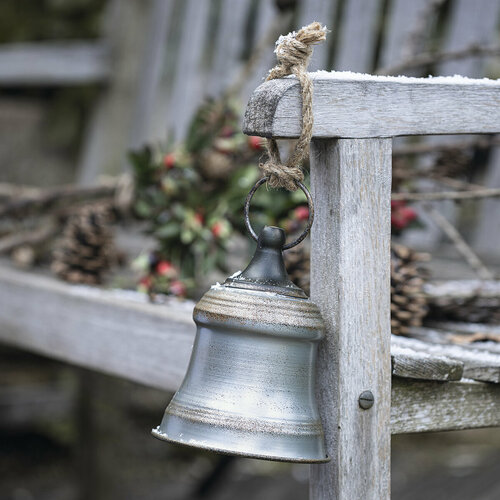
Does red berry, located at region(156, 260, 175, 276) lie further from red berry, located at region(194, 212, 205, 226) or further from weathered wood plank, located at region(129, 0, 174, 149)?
weathered wood plank, located at region(129, 0, 174, 149)

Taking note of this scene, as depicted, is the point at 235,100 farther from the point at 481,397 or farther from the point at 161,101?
the point at 481,397

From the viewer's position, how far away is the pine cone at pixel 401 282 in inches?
63.4

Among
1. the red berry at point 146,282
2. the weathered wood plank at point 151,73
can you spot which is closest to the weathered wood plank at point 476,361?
the red berry at point 146,282

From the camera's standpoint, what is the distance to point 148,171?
7.47 ft

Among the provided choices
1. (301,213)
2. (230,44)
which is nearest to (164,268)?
(301,213)

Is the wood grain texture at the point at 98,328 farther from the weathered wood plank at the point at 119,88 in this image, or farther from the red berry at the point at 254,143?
the weathered wood plank at the point at 119,88

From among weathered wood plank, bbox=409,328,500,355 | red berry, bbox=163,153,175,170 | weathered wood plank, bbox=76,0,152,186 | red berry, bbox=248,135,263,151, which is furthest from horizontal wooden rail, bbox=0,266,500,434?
weathered wood plank, bbox=76,0,152,186

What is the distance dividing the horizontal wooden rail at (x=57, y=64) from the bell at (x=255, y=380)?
2.41m

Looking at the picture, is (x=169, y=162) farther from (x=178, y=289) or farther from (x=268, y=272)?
(x=268, y=272)

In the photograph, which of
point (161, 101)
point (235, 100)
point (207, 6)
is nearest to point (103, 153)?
point (161, 101)

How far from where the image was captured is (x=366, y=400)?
1155mm

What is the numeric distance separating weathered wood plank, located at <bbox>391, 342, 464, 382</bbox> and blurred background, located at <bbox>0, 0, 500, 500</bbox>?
12.9 inches

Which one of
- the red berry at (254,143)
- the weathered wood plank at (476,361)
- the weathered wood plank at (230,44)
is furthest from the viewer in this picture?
the weathered wood plank at (230,44)

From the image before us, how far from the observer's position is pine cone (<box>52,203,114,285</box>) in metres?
2.23
